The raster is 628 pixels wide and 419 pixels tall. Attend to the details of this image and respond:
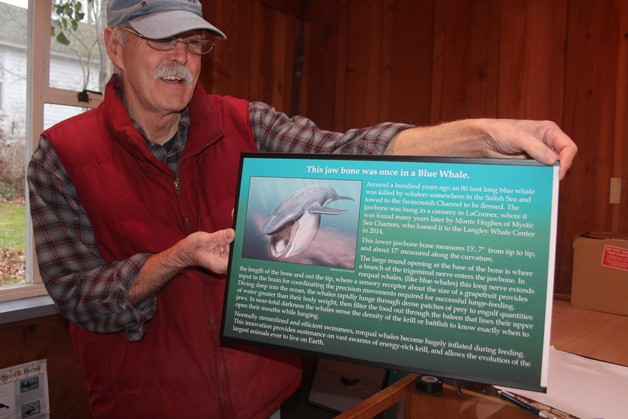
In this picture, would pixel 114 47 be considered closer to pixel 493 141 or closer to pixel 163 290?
pixel 163 290

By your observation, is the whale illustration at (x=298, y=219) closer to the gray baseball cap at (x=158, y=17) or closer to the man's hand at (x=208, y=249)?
the man's hand at (x=208, y=249)

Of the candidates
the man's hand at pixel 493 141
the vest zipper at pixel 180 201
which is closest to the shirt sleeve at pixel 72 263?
the vest zipper at pixel 180 201

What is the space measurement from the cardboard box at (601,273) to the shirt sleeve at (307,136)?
1.32m

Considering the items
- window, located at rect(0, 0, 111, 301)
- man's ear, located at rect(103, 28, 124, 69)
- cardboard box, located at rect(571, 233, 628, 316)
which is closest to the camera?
man's ear, located at rect(103, 28, 124, 69)

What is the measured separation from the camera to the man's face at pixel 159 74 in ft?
3.91

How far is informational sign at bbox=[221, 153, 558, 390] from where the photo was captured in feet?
2.70

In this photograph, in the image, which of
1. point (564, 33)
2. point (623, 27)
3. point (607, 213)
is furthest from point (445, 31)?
point (607, 213)

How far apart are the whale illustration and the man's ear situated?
2.04 ft

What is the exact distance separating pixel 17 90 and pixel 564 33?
2585 millimetres

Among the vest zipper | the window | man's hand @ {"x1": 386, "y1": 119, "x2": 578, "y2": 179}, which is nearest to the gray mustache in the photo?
the vest zipper

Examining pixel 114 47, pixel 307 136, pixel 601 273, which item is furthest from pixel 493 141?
pixel 601 273

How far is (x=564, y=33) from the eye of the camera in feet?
8.26

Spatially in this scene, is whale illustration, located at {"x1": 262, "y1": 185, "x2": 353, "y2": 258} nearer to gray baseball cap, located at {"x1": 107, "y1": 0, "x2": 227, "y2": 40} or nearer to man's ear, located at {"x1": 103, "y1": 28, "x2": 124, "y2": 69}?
gray baseball cap, located at {"x1": 107, "y1": 0, "x2": 227, "y2": 40}

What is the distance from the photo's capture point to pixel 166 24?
1165mm
